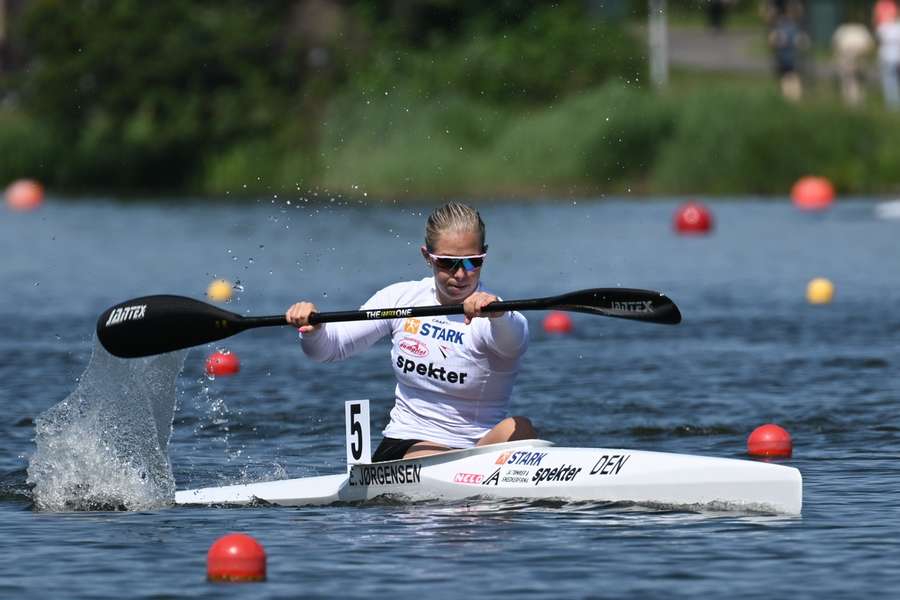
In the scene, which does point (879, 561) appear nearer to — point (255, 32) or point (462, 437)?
point (462, 437)

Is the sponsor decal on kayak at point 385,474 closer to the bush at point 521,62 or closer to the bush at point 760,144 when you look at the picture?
the bush at point 760,144

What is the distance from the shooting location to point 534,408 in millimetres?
14352

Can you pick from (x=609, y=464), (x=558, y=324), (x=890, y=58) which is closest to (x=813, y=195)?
(x=890, y=58)

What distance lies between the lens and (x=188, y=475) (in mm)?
11617

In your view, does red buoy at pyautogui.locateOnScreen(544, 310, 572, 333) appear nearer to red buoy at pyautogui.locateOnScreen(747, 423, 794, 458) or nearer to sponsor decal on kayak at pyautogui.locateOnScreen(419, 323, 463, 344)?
red buoy at pyautogui.locateOnScreen(747, 423, 794, 458)

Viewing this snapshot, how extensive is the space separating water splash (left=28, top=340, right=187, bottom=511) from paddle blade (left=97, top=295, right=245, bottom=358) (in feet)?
1.95

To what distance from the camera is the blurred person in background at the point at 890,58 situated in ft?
125

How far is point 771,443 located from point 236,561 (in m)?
4.63

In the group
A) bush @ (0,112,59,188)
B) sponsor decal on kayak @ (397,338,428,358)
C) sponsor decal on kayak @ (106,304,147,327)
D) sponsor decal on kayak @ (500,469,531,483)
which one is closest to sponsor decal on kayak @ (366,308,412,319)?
sponsor decal on kayak @ (397,338,428,358)

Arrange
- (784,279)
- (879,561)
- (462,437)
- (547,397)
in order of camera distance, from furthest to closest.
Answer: (784,279) < (547,397) < (462,437) < (879,561)

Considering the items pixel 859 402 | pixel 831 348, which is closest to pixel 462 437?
pixel 859 402

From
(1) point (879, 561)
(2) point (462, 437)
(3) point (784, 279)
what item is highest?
(3) point (784, 279)

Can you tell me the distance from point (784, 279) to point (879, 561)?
50.3 feet

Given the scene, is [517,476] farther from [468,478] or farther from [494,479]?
[468,478]
